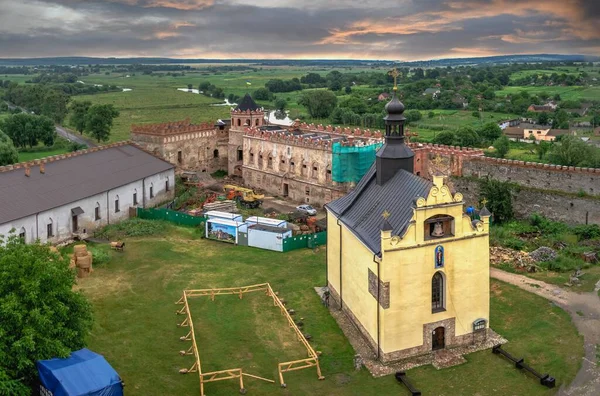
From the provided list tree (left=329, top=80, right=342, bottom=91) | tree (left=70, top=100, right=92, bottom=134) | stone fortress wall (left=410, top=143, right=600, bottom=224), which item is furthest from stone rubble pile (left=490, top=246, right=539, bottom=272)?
tree (left=329, top=80, right=342, bottom=91)

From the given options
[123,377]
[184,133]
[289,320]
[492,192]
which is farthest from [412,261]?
[184,133]

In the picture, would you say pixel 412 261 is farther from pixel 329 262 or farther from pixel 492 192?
pixel 492 192

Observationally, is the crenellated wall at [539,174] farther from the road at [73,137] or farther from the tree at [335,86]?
the tree at [335,86]

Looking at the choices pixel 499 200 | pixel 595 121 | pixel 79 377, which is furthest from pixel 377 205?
pixel 595 121

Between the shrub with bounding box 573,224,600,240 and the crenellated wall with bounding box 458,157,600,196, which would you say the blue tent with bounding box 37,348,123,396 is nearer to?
the shrub with bounding box 573,224,600,240

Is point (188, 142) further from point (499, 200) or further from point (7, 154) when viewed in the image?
point (499, 200)
